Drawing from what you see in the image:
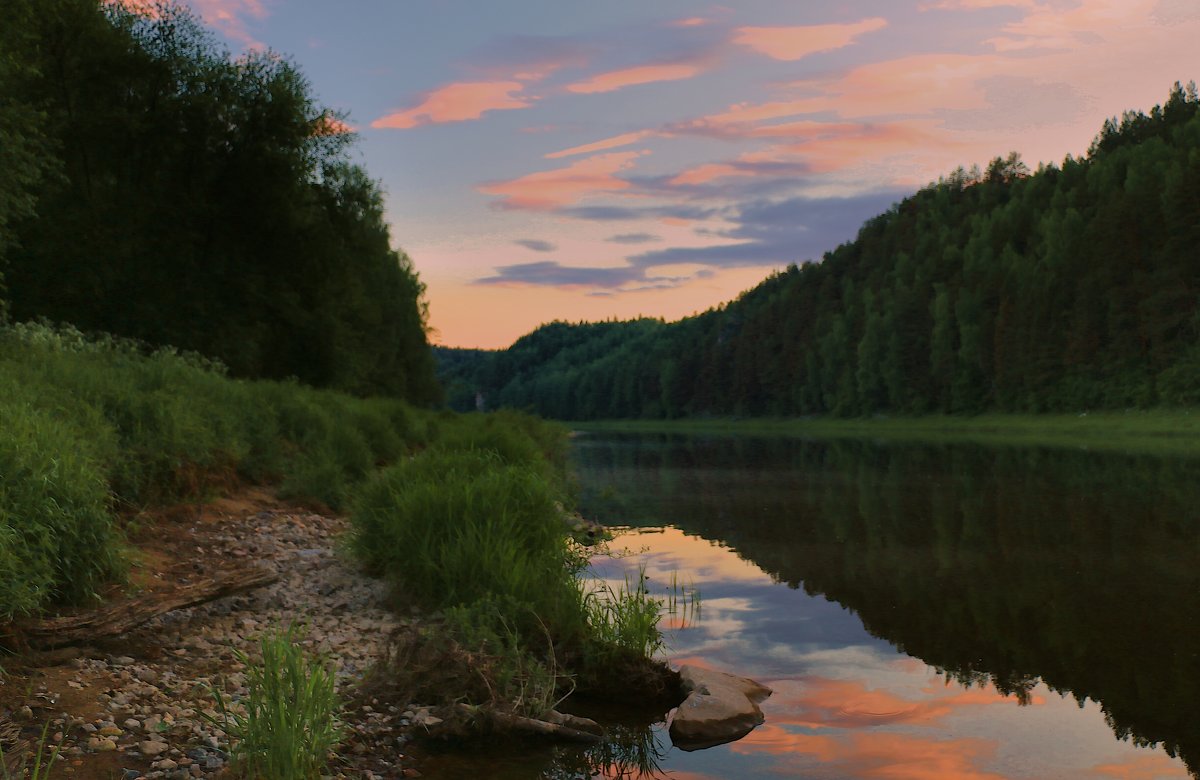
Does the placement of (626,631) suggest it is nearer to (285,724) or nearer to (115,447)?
(285,724)

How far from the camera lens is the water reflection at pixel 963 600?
7.16 m

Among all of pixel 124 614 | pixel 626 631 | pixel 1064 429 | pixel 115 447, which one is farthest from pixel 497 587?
pixel 1064 429

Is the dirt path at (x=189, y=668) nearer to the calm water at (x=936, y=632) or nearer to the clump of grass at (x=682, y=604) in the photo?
the calm water at (x=936, y=632)

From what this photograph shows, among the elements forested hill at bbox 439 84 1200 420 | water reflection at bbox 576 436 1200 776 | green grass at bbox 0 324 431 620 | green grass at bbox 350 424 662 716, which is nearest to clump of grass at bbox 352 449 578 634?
green grass at bbox 350 424 662 716

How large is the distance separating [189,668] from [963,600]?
898cm

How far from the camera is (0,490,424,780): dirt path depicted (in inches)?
216

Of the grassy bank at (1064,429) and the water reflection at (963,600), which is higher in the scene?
the grassy bank at (1064,429)

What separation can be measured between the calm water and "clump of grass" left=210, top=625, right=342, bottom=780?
41.1 inches

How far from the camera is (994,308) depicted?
91188 millimetres

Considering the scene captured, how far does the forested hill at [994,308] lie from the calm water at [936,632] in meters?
48.1

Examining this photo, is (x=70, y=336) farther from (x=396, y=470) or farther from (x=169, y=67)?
(x=169, y=67)

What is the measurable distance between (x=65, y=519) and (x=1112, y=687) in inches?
355

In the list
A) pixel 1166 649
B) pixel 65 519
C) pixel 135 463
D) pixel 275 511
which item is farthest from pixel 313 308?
pixel 1166 649

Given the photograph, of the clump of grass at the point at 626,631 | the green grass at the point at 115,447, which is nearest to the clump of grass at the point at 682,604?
the clump of grass at the point at 626,631
